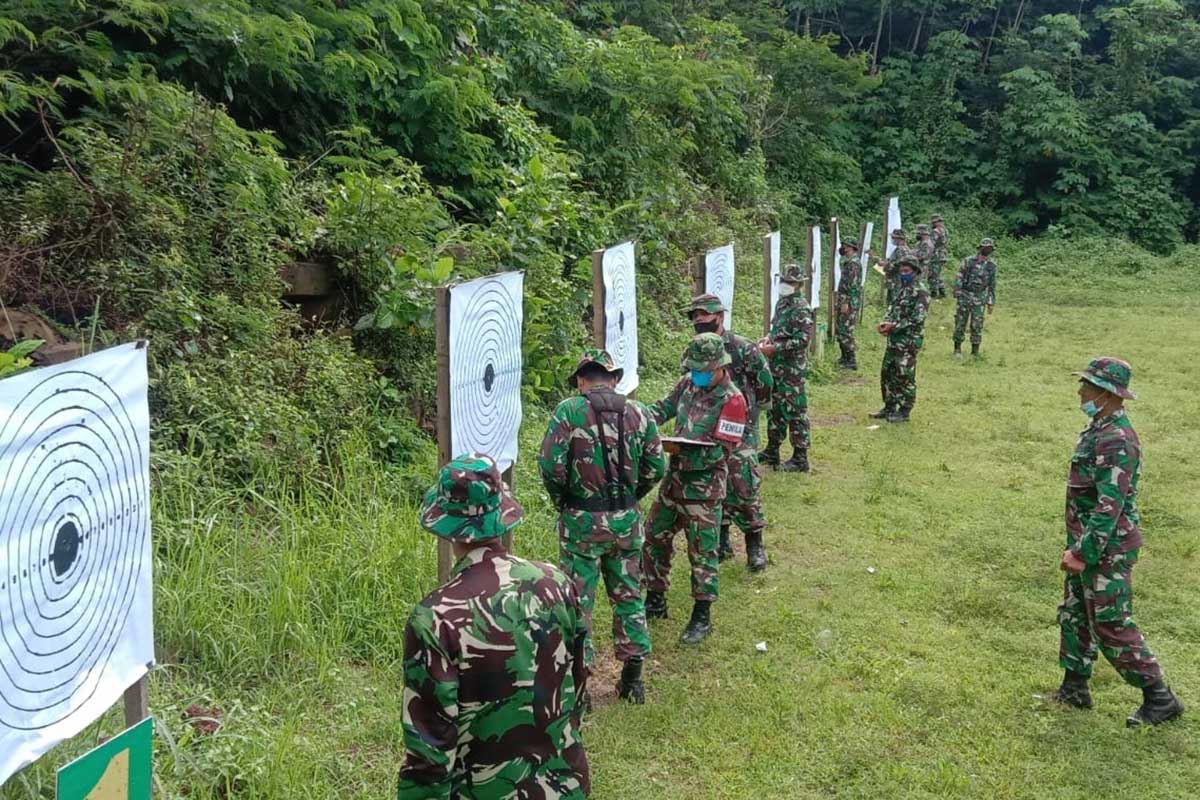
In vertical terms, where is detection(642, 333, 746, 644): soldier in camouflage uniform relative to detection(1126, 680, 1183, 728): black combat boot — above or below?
above

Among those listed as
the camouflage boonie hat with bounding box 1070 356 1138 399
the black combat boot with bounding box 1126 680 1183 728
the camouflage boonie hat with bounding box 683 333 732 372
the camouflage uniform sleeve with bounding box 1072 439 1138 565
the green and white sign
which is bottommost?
the black combat boot with bounding box 1126 680 1183 728

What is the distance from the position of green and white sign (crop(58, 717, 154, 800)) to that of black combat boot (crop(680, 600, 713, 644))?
347 cm

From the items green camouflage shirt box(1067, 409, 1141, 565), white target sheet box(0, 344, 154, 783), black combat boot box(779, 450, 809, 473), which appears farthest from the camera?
black combat boot box(779, 450, 809, 473)

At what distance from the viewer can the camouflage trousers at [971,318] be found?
13.9m

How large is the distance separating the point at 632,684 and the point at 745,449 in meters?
2.13

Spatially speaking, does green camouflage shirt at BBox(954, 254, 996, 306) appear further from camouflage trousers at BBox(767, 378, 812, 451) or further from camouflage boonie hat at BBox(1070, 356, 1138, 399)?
camouflage boonie hat at BBox(1070, 356, 1138, 399)

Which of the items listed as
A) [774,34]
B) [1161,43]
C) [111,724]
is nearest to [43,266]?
[111,724]

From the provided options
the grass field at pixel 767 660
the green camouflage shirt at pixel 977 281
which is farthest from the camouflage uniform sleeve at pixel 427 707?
the green camouflage shirt at pixel 977 281

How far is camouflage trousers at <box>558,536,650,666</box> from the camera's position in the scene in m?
4.77

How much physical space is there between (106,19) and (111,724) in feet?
16.5

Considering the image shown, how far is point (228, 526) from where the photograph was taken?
5.00 metres

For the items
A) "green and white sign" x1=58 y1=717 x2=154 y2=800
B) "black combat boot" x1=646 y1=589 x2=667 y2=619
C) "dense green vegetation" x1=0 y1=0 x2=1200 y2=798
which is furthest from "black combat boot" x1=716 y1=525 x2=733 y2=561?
"green and white sign" x1=58 y1=717 x2=154 y2=800

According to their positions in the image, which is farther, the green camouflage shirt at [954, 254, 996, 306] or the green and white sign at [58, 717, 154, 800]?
the green camouflage shirt at [954, 254, 996, 306]

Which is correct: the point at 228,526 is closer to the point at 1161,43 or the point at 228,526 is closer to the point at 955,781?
the point at 955,781
